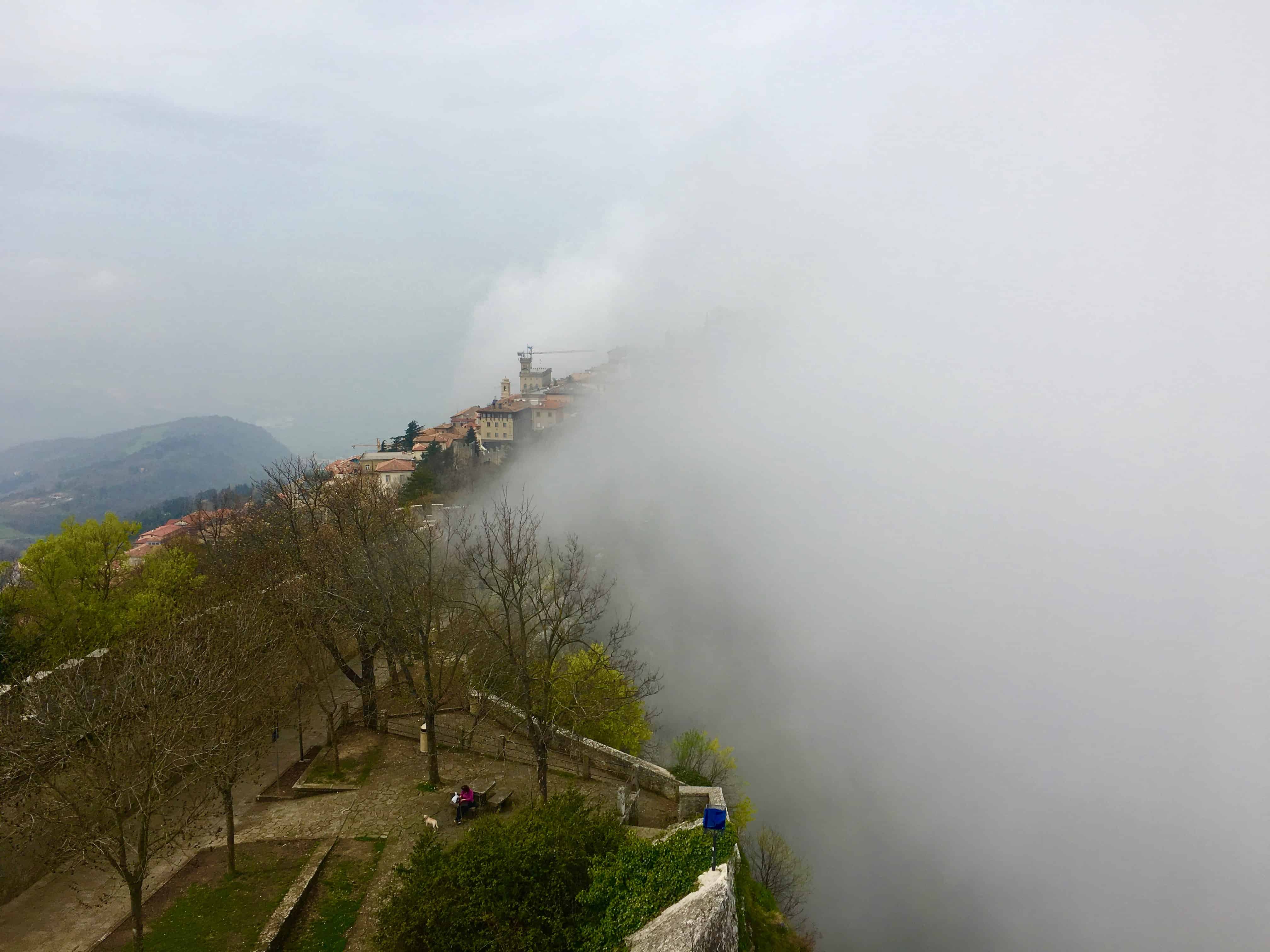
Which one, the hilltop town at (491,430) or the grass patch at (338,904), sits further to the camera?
the hilltop town at (491,430)

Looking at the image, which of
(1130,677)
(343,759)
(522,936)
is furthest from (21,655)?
(1130,677)

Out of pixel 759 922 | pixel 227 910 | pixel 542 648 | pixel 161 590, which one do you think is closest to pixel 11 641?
pixel 161 590

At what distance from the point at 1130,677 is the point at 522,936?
124121mm

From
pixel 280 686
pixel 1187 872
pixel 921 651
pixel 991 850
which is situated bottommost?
pixel 1187 872

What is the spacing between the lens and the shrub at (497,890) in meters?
11.5

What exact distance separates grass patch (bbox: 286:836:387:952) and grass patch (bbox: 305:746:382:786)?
3.05 metres

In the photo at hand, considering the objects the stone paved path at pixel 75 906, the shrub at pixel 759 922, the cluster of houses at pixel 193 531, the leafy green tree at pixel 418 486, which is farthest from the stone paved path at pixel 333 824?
the leafy green tree at pixel 418 486

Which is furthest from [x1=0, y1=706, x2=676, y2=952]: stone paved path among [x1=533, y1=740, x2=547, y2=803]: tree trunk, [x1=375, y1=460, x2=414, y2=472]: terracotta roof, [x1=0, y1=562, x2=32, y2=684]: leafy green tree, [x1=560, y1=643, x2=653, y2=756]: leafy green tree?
[x1=375, y1=460, x2=414, y2=472]: terracotta roof

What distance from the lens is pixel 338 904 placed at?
1384 centimetres

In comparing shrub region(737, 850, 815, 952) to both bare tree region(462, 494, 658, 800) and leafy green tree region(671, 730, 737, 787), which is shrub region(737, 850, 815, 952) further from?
leafy green tree region(671, 730, 737, 787)

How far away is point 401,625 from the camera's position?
62.2 feet

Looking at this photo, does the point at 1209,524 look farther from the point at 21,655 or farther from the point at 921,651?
the point at 21,655

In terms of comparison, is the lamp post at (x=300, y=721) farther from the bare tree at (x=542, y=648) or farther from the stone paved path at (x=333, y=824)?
the bare tree at (x=542, y=648)

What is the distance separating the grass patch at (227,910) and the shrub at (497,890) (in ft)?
8.45
